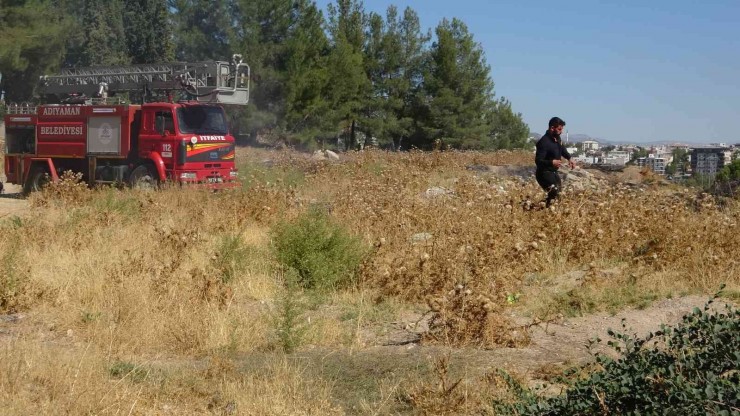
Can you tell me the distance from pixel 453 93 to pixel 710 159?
21419 mm

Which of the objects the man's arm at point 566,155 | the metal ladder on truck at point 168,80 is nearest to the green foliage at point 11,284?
the man's arm at point 566,155

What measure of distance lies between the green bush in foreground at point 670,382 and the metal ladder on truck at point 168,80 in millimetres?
16679

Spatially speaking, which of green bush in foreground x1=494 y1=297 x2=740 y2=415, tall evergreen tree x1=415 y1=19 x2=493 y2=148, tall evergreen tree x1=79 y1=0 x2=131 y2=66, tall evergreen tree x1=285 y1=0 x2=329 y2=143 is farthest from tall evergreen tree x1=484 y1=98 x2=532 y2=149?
green bush in foreground x1=494 y1=297 x2=740 y2=415

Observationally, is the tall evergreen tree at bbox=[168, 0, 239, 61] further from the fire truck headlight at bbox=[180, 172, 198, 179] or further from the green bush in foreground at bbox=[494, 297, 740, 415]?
the green bush in foreground at bbox=[494, 297, 740, 415]

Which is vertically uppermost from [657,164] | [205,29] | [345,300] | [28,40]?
[205,29]

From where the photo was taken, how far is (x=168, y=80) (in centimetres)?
2073

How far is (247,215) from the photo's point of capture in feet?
40.6

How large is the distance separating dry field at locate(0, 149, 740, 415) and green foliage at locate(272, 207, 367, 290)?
0.11 meters

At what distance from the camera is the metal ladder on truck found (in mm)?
20234

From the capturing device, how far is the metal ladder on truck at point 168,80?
20234 mm

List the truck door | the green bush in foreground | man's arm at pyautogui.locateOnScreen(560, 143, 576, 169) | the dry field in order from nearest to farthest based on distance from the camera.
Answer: the green bush in foreground, the dry field, man's arm at pyautogui.locateOnScreen(560, 143, 576, 169), the truck door

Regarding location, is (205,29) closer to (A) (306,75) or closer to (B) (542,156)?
(A) (306,75)

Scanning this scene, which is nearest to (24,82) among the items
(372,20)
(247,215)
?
(372,20)

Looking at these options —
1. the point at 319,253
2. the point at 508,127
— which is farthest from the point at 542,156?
the point at 508,127
